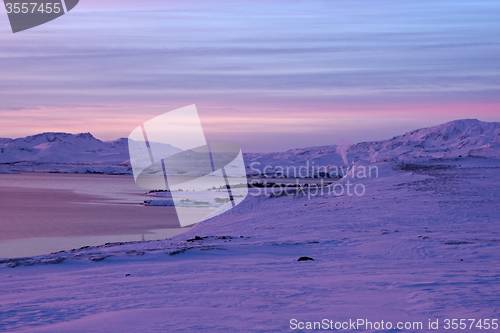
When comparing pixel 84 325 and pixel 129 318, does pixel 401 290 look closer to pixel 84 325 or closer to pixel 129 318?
pixel 129 318

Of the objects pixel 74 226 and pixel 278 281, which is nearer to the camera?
pixel 278 281

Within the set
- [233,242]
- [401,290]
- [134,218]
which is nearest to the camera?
[401,290]

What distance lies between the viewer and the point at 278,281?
8859 mm

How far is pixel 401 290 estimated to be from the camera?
25.6 feet

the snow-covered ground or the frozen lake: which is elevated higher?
the snow-covered ground

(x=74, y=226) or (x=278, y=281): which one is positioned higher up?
(x=278, y=281)

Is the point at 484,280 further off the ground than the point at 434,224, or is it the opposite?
the point at 484,280

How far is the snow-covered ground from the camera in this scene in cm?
647

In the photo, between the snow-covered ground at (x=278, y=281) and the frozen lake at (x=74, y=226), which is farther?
the frozen lake at (x=74, y=226)

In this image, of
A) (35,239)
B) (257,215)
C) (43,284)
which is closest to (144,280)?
(43,284)

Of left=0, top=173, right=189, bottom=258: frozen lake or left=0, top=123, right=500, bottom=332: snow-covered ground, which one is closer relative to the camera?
left=0, top=123, right=500, bottom=332: snow-covered ground

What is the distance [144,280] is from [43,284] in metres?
1.97

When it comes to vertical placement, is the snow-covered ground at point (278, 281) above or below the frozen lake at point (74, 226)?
above

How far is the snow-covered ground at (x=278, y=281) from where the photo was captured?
6.47m
